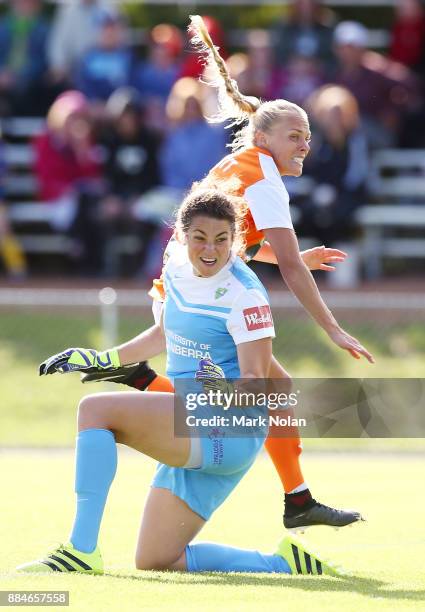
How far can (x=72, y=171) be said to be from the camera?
13.1 metres

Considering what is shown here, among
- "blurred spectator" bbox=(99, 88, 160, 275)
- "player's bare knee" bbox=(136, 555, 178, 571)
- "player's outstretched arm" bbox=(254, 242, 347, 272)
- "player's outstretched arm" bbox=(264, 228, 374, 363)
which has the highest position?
"blurred spectator" bbox=(99, 88, 160, 275)

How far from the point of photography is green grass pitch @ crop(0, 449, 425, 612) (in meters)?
4.80

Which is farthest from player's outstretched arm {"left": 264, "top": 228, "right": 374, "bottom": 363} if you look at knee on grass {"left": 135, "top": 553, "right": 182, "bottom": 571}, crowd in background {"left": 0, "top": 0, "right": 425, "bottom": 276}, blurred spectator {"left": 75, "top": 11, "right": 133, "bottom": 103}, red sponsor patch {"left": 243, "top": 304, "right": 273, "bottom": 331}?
blurred spectator {"left": 75, "top": 11, "right": 133, "bottom": 103}

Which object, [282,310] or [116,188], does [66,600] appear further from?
[116,188]

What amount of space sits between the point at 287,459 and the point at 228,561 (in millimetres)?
558

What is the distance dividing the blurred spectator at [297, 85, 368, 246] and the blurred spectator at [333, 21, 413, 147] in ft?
1.94

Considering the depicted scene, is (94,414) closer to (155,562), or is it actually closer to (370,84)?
(155,562)

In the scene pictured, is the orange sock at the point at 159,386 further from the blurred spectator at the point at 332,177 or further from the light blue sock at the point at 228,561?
the blurred spectator at the point at 332,177

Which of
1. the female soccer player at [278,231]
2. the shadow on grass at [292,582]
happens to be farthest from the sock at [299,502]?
the shadow on grass at [292,582]

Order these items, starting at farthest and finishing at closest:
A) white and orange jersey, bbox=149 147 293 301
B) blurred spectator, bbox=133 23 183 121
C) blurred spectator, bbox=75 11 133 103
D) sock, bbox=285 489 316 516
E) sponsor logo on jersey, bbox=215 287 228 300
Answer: blurred spectator, bbox=75 11 133 103 → blurred spectator, bbox=133 23 183 121 → sock, bbox=285 489 316 516 → white and orange jersey, bbox=149 147 293 301 → sponsor logo on jersey, bbox=215 287 228 300

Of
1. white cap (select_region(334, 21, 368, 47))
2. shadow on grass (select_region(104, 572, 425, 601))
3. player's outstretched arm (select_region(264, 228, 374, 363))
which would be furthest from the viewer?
white cap (select_region(334, 21, 368, 47))

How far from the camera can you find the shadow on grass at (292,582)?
5.03m

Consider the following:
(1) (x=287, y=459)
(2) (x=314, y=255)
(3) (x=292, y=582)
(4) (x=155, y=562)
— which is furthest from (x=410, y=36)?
(3) (x=292, y=582)

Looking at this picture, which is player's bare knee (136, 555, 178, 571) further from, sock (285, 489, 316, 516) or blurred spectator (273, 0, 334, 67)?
blurred spectator (273, 0, 334, 67)
